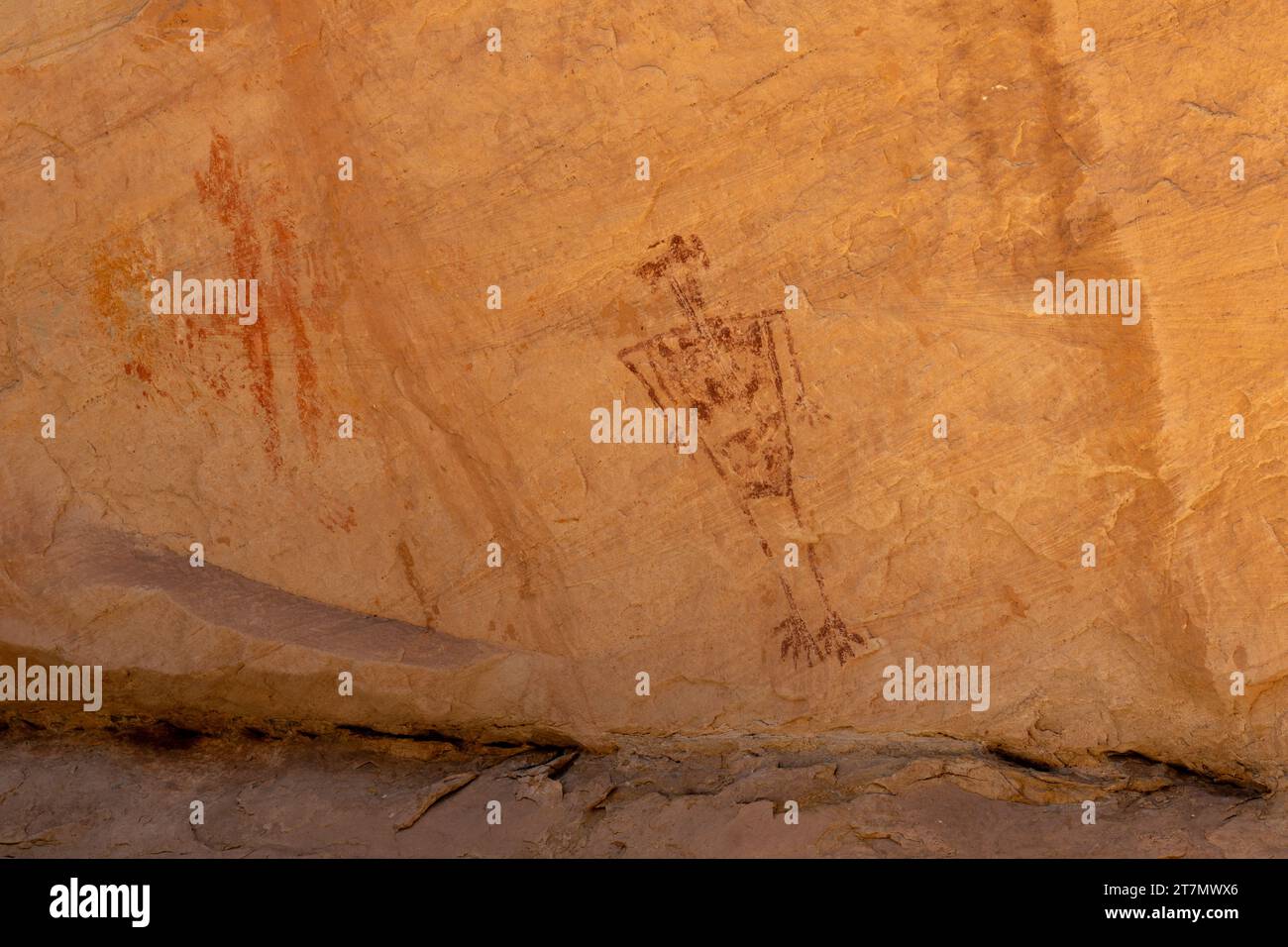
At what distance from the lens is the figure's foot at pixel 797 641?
10.3ft

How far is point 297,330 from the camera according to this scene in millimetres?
3109

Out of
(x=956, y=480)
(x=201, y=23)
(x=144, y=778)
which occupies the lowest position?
(x=144, y=778)

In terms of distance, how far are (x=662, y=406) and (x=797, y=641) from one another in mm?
792

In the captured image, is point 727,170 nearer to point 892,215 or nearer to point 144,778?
point 892,215

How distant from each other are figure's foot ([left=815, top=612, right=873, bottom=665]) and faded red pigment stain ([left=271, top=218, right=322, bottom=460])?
158 centimetres

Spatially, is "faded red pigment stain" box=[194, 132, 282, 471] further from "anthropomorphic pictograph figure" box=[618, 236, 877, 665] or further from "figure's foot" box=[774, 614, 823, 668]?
"figure's foot" box=[774, 614, 823, 668]

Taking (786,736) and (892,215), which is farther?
(786,736)

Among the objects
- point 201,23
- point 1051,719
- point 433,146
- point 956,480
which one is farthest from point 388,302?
point 1051,719

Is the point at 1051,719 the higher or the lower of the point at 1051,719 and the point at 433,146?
the lower

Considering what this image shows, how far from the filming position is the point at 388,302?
3094 millimetres

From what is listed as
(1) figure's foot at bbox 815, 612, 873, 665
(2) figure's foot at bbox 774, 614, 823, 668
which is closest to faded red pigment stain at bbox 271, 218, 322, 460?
(2) figure's foot at bbox 774, 614, 823, 668

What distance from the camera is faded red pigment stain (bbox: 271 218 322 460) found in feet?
10.1

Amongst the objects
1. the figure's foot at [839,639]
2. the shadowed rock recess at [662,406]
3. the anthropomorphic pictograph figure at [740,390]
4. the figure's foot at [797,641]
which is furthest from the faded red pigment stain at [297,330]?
the figure's foot at [839,639]

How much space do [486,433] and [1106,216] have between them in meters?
1.83
